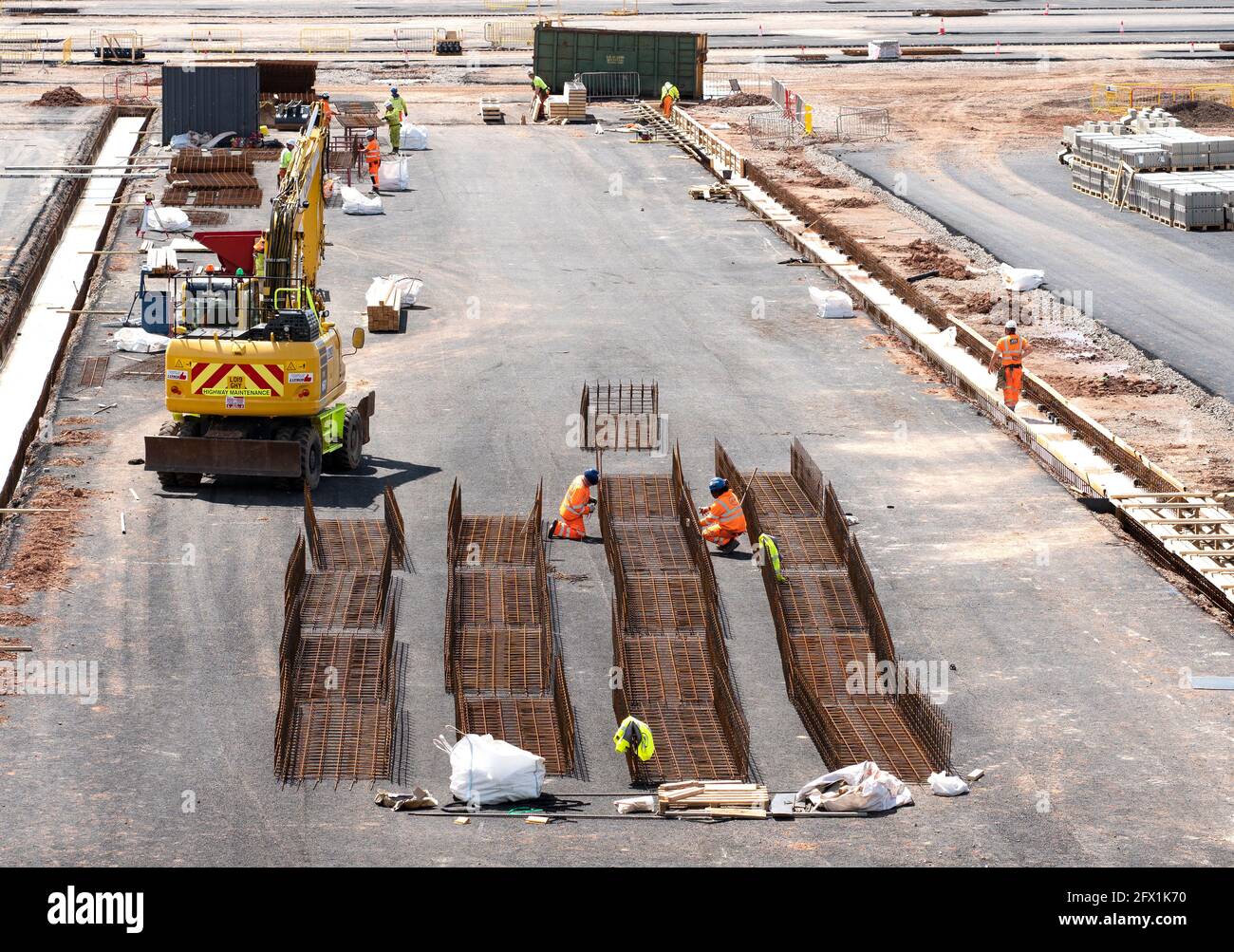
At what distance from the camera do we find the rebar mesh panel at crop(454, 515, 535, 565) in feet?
76.9

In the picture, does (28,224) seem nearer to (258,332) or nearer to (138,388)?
(138,388)

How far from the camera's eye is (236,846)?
15.8 meters

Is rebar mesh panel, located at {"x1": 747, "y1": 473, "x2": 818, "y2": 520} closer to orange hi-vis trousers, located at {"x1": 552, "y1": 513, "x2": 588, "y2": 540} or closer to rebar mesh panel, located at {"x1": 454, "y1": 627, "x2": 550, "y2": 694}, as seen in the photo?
orange hi-vis trousers, located at {"x1": 552, "y1": 513, "x2": 588, "y2": 540}

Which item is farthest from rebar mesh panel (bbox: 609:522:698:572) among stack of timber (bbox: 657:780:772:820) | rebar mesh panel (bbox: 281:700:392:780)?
stack of timber (bbox: 657:780:772:820)

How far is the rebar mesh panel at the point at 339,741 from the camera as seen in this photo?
17.5m

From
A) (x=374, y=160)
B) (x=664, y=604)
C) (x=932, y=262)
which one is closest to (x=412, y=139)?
(x=374, y=160)

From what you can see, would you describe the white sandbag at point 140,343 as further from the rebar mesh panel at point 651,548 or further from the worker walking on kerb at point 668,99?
the worker walking on kerb at point 668,99

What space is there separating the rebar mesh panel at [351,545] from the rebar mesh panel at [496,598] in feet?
3.90

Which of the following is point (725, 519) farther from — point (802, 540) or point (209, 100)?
point (209, 100)

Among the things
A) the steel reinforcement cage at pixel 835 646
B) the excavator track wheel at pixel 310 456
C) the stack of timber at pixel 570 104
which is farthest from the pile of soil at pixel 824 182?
the excavator track wheel at pixel 310 456

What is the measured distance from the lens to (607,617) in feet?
71.7

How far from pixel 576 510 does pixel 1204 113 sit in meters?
45.9

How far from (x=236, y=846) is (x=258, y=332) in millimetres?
11552
